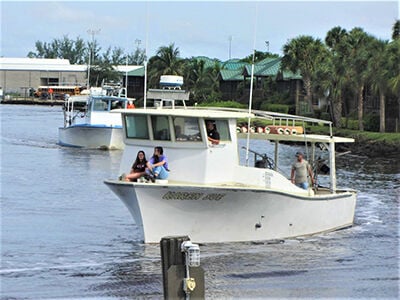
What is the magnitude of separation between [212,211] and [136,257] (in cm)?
195

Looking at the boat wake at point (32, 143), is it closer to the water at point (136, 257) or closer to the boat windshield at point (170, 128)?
the water at point (136, 257)

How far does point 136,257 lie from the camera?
20656mm

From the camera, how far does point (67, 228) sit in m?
25.0

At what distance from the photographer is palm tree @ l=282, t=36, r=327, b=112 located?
83500 mm

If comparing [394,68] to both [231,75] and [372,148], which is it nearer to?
[372,148]

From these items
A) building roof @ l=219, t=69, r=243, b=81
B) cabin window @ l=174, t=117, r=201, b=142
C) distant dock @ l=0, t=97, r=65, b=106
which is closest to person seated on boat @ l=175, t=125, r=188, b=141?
cabin window @ l=174, t=117, r=201, b=142

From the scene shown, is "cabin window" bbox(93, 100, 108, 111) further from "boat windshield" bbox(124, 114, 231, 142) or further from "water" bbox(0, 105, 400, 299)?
"boat windshield" bbox(124, 114, 231, 142)

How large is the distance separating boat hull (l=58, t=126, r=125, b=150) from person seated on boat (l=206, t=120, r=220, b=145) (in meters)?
33.7

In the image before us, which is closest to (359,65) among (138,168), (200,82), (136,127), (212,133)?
(200,82)

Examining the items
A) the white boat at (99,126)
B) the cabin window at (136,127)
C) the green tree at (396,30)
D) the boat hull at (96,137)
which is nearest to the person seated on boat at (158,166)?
the cabin window at (136,127)

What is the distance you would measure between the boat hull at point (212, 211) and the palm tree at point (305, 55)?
201ft

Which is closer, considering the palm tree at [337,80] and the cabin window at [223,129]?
the cabin window at [223,129]

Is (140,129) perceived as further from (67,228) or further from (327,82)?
(327,82)

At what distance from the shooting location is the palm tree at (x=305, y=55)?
83500 mm
